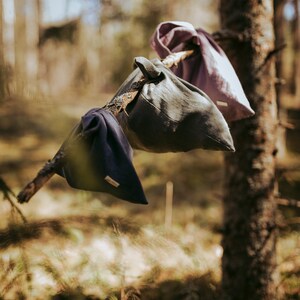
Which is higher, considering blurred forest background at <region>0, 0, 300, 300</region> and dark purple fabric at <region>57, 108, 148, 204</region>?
dark purple fabric at <region>57, 108, 148, 204</region>

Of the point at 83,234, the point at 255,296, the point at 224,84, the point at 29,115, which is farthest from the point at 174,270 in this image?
the point at 29,115

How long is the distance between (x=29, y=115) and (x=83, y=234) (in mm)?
4279

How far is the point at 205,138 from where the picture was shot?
4.50 feet

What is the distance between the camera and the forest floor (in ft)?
6.17

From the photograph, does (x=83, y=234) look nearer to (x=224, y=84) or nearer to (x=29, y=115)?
(x=224, y=84)

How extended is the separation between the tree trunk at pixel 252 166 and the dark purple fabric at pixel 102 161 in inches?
53.0

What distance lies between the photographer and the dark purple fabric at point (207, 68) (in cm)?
166

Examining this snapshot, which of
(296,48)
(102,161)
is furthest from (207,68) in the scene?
(296,48)

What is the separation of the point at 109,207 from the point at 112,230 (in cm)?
359

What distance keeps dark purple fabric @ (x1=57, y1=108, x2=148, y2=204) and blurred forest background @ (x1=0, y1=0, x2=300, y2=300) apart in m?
0.49

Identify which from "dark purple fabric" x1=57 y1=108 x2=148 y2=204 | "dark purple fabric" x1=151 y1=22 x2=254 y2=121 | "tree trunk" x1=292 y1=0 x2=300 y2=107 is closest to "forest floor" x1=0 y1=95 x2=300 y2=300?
"dark purple fabric" x1=57 y1=108 x2=148 y2=204

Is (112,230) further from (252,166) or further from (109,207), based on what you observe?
(109,207)

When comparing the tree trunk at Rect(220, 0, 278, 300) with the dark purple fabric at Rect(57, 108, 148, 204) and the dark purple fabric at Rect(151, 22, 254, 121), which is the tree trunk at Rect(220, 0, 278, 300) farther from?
the dark purple fabric at Rect(57, 108, 148, 204)

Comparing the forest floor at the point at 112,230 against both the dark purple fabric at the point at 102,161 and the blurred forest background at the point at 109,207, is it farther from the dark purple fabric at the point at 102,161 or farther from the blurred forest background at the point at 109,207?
the dark purple fabric at the point at 102,161
